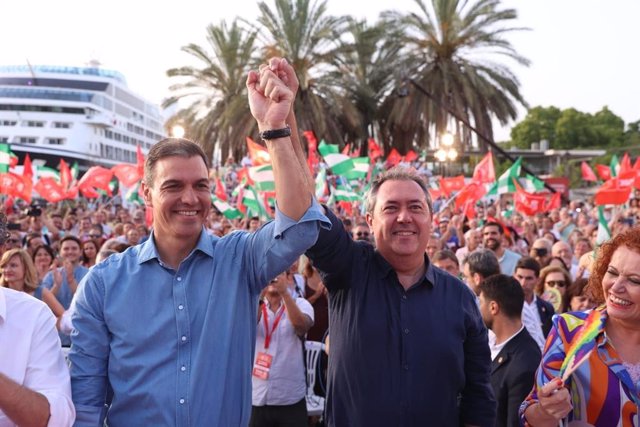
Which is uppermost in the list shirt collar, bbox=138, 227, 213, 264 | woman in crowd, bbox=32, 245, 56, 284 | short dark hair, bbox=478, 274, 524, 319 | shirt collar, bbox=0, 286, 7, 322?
shirt collar, bbox=138, 227, 213, 264

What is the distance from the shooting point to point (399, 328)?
9.36 feet

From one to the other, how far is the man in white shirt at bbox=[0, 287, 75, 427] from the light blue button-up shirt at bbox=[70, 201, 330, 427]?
0.46ft

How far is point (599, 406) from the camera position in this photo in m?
2.65

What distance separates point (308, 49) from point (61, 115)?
146ft

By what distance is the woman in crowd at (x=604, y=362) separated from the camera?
260 cm

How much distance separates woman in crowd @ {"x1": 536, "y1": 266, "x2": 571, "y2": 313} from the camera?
241 inches

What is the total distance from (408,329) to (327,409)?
52 centimetres

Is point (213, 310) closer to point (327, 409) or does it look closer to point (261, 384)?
point (327, 409)

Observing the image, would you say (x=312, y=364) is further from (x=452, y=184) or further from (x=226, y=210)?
(x=452, y=184)

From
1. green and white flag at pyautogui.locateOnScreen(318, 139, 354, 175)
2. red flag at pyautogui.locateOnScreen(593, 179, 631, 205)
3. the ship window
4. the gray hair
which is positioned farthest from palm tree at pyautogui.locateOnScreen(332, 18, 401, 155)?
the ship window

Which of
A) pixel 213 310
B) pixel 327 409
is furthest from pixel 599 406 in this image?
pixel 213 310

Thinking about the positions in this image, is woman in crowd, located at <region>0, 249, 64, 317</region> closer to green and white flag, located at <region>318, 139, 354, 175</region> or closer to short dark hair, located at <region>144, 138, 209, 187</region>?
short dark hair, located at <region>144, 138, 209, 187</region>

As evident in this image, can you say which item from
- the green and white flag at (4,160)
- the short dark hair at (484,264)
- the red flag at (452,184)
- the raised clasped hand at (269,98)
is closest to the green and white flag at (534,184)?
the red flag at (452,184)

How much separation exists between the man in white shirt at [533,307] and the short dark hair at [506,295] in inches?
28.8
